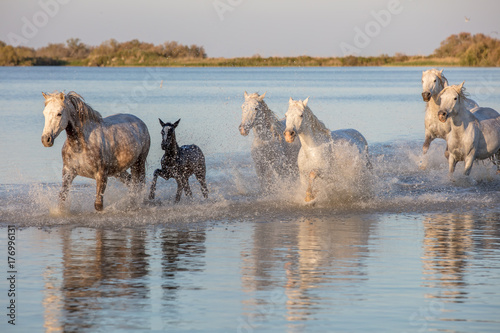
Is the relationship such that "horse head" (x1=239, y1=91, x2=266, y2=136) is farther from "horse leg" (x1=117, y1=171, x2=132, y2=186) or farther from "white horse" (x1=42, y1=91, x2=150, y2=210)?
"horse leg" (x1=117, y1=171, x2=132, y2=186)

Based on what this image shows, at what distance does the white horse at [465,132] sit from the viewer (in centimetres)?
1325

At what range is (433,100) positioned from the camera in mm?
15094

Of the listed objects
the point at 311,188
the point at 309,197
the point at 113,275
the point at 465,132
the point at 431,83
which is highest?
the point at 431,83

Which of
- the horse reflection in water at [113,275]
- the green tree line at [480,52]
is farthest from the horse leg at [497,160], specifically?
the green tree line at [480,52]

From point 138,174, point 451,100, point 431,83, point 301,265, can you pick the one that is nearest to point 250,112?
point 138,174

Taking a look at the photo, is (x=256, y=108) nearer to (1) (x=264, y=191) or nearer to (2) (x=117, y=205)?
(1) (x=264, y=191)

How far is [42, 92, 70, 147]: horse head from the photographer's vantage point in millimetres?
→ 9617

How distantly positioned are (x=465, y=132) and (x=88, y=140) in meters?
6.46

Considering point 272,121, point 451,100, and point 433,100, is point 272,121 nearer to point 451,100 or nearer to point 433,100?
point 451,100

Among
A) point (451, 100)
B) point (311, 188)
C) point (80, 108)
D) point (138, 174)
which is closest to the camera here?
point (80, 108)

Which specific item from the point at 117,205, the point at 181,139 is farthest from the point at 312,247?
the point at 181,139

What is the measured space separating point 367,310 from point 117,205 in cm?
564

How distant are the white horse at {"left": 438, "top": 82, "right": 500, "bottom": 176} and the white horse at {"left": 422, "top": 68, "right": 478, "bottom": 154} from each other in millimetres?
516

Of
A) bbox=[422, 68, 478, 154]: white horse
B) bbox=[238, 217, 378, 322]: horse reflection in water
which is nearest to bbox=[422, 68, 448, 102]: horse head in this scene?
bbox=[422, 68, 478, 154]: white horse
